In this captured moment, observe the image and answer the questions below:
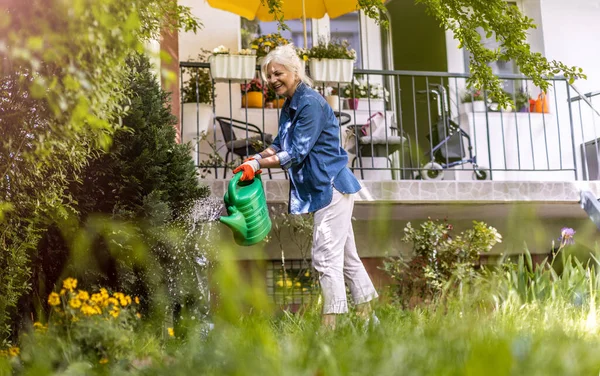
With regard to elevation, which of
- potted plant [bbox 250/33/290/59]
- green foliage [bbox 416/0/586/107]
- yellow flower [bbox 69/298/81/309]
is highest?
potted plant [bbox 250/33/290/59]

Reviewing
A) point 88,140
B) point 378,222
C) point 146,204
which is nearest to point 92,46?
point 88,140

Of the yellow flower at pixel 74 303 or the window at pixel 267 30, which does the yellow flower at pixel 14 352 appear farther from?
the window at pixel 267 30

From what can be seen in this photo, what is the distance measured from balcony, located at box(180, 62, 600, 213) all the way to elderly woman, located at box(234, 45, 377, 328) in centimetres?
248

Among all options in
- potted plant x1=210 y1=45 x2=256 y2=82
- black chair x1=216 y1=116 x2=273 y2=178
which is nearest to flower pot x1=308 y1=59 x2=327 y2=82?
potted plant x1=210 y1=45 x2=256 y2=82

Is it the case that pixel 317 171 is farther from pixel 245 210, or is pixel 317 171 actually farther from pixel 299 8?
pixel 299 8

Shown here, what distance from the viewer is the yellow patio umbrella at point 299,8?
746cm

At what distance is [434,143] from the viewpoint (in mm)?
8594

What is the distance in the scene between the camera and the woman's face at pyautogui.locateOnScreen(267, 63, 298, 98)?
3922 mm

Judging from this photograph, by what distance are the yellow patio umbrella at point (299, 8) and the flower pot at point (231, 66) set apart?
33.4 inches

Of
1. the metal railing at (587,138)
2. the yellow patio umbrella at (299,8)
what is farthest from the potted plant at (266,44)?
the metal railing at (587,138)

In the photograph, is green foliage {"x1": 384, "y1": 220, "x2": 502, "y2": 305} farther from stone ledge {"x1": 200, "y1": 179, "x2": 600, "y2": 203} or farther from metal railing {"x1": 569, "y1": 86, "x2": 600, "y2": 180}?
metal railing {"x1": 569, "y1": 86, "x2": 600, "y2": 180}

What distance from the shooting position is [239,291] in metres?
2.07

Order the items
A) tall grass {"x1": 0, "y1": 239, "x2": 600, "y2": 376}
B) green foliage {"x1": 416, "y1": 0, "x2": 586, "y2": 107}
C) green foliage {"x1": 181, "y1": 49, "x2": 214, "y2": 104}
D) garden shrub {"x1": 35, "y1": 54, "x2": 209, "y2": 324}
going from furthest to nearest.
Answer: green foliage {"x1": 181, "y1": 49, "x2": 214, "y2": 104}
green foliage {"x1": 416, "y1": 0, "x2": 586, "y2": 107}
garden shrub {"x1": 35, "y1": 54, "x2": 209, "y2": 324}
tall grass {"x1": 0, "y1": 239, "x2": 600, "y2": 376}

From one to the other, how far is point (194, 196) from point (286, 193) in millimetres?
1304
